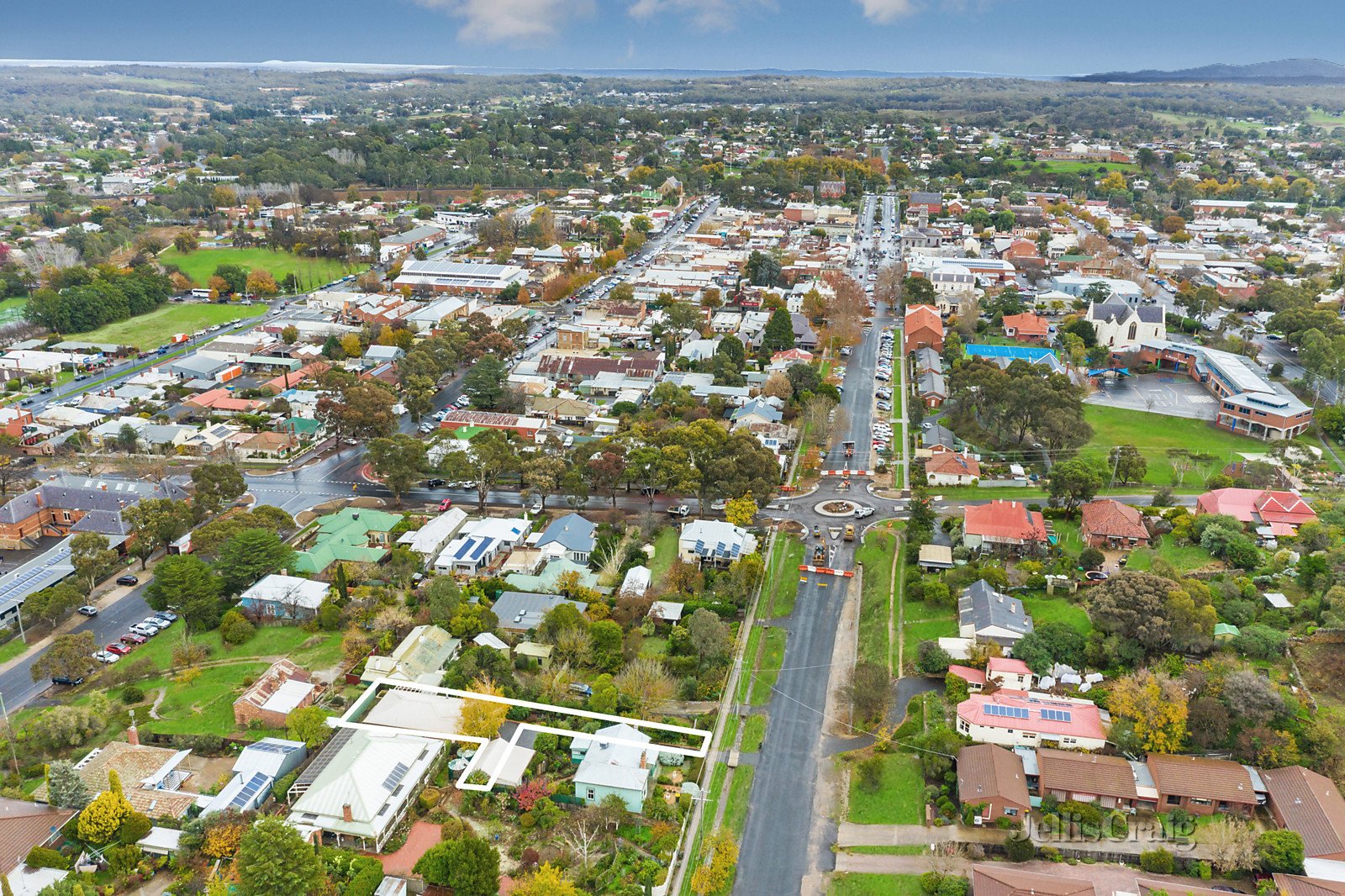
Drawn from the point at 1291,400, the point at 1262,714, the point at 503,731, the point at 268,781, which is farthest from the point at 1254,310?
the point at 268,781

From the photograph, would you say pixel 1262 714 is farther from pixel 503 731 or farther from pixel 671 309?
pixel 671 309

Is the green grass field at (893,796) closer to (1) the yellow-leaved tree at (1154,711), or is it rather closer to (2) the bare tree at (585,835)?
(1) the yellow-leaved tree at (1154,711)

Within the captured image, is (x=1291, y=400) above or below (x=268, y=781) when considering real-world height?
above

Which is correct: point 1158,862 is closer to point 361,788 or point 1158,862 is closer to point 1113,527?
point 1113,527

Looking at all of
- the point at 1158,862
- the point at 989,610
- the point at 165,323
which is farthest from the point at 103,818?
the point at 165,323

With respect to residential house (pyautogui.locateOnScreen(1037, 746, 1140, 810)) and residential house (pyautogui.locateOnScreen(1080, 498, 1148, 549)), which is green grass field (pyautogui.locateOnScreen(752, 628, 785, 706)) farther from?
residential house (pyautogui.locateOnScreen(1080, 498, 1148, 549))
